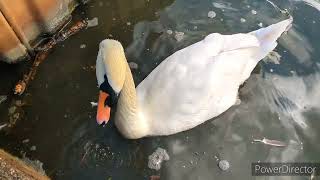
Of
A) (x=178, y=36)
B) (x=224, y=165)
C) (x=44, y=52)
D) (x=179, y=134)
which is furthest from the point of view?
(x=178, y=36)

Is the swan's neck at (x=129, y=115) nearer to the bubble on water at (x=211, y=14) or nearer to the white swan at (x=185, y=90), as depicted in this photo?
the white swan at (x=185, y=90)

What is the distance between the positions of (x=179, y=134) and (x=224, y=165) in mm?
505

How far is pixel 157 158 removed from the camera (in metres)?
3.95

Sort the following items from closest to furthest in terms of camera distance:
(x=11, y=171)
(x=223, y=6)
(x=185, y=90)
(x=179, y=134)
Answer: (x=11, y=171)
(x=185, y=90)
(x=179, y=134)
(x=223, y=6)

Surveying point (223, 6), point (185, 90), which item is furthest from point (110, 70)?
point (223, 6)

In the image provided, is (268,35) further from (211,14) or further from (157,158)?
(157,158)

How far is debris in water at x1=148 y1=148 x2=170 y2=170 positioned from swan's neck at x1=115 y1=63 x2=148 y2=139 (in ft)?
0.78

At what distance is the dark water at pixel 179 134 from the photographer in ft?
12.9

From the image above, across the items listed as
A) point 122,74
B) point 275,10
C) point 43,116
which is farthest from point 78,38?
point 275,10

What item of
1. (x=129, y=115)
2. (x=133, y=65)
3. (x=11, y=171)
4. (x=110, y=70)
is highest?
(x=110, y=70)

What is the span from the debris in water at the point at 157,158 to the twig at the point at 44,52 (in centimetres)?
154

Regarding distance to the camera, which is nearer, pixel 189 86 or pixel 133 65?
pixel 189 86

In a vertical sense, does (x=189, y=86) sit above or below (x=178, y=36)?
above

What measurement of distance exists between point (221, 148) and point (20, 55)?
232 centimetres
